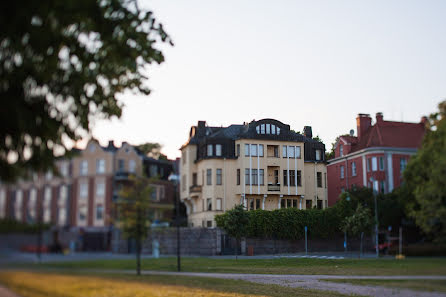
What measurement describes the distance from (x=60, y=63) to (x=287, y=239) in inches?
431

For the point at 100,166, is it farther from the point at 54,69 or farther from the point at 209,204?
the point at 209,204

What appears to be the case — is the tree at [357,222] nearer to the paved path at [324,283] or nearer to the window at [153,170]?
the paved path at [324,283]

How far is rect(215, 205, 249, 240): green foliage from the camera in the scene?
12.0m

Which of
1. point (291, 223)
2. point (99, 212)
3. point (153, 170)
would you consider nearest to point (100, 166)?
point (99, 212)

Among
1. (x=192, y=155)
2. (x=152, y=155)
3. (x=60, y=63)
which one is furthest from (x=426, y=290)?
(x=60, y=63)

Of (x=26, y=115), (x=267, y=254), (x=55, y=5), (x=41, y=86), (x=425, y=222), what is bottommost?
(x=267, y=254)

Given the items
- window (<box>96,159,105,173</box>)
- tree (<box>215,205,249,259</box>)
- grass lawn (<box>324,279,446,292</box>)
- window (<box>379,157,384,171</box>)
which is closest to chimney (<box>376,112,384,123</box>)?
window (<box>379,157,384,171</box>)

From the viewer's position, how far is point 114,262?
5430 millimetres

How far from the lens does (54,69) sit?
391 centimetres

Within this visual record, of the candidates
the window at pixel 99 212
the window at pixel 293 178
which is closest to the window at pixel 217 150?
the window at pixel 293 178

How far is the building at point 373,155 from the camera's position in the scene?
12.9m

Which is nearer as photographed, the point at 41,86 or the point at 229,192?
the point at 41,86

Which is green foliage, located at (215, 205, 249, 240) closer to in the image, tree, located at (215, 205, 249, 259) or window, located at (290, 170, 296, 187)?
tree, located at (215, 205, 249, 259)

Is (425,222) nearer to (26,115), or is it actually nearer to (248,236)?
(248,236)
